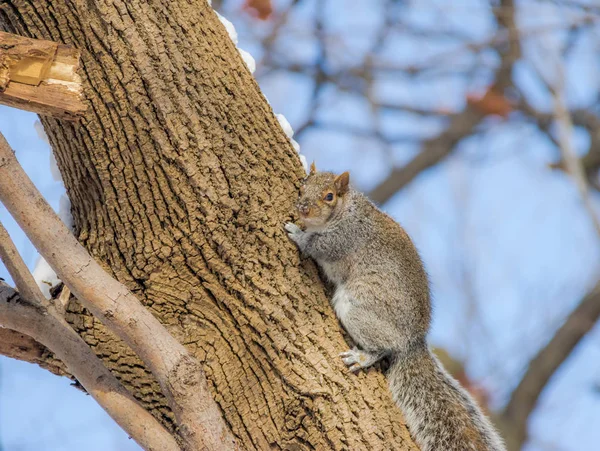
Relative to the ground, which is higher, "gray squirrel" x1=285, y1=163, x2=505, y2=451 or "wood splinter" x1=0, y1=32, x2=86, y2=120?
"wood splinter" x1=0, y1=32, x2=86, y2=120

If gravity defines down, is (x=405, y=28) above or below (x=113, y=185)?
above

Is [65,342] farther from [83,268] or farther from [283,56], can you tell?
[283,56]

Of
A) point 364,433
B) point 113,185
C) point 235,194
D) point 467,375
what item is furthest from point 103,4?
point 467,375

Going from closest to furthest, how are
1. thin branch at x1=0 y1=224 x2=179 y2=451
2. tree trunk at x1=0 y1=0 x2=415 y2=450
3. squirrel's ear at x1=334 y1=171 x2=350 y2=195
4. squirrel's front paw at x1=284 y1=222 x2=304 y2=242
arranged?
thin branch at x1=0 y1=224 x2=179 y2=451 → tree trunk at x1=0 y1=0 x2=415 y2=450 → squirrel's front paw at x1=284 y1=222 x2=304 y2=242 → squirrel's ear at x1=334 y1=171 x2=350 y2=195

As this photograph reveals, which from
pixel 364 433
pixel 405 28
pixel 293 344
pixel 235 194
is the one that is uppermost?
pixel 405 28

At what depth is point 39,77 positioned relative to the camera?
2.15 metres

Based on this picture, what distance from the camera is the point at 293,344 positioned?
8.39 ft

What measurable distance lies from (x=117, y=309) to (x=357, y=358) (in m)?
0.90

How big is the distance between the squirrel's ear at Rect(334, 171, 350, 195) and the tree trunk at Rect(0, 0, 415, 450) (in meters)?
0.57

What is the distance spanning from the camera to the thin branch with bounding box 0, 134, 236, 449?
7.34 feet

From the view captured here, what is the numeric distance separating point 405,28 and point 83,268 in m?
6.18

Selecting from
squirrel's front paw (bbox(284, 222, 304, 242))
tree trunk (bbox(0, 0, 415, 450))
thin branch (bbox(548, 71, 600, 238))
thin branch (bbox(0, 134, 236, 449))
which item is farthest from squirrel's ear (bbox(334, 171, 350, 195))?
thin branch (bbox(548, 71, 600, 238))

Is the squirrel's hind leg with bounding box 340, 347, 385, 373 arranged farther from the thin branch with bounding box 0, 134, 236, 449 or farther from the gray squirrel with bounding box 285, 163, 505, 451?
the thin branch with bounding box 0, 134, 236, 449

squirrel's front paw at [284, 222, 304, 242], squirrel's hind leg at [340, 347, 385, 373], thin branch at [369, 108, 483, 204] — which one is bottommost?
squirrel's hind leg at [340, 347, 385, 373]
